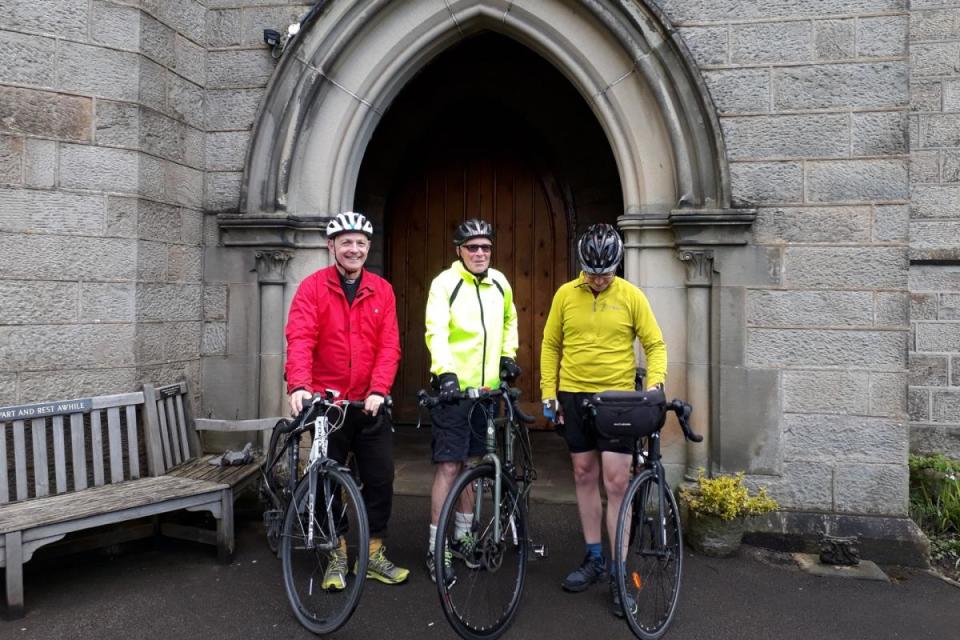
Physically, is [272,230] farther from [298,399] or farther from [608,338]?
[608,338]

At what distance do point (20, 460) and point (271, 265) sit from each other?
174 centimetres

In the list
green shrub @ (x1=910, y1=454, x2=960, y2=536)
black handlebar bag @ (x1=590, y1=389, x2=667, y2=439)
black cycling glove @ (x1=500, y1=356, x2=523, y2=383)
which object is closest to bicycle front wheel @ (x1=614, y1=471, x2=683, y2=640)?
black handlebar bag @ (x1=590, y1=389, x2=667, y2=439)

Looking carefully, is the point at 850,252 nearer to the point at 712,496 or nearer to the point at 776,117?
the point at 776,117

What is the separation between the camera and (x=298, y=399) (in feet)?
A: 9.11

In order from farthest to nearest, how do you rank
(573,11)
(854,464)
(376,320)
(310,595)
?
(573,11) → (854,464) → (376,320) → (310,595)

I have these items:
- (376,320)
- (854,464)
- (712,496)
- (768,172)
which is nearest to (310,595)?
(376,320)

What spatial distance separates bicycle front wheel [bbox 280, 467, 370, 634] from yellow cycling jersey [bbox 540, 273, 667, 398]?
1.05 metres

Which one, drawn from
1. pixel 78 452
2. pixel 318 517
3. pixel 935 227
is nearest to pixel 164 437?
pixel 78 452

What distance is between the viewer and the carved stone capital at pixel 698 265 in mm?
3931

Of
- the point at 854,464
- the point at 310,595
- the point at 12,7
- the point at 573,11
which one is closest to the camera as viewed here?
the point at 310,595

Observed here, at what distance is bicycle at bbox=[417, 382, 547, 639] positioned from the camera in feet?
8.86

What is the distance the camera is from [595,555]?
3.16 meters

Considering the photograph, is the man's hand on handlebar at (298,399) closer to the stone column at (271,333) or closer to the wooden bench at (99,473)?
the wooden bench at (99,473)

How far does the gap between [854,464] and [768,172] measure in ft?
5.77
